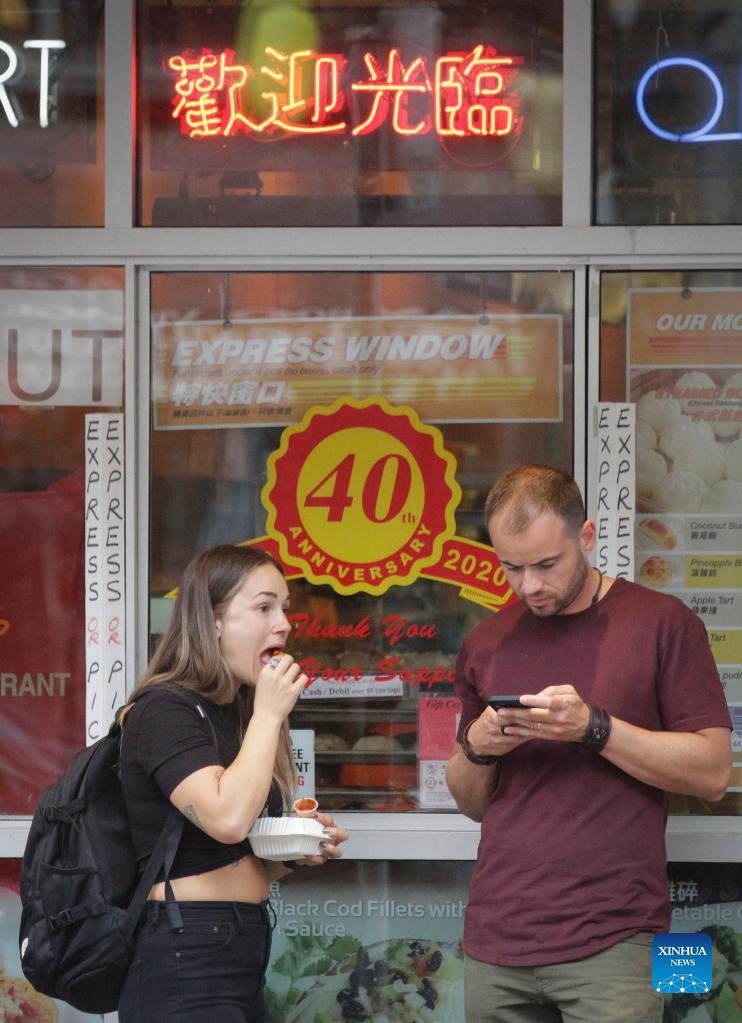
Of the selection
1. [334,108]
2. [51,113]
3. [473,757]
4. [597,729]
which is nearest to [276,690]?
A: [473,757]

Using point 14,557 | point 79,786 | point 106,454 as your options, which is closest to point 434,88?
point 106,454

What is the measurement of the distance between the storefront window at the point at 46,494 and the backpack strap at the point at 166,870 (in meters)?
1.93

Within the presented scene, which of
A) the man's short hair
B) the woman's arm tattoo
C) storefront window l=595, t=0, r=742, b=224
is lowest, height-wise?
the woman's arm tattoo

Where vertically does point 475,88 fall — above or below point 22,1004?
above

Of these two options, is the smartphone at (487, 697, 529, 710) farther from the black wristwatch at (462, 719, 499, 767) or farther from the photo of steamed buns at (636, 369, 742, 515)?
the photo of steamed buns at (636, 369, 742, 515)

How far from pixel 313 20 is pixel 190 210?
0.81 meters

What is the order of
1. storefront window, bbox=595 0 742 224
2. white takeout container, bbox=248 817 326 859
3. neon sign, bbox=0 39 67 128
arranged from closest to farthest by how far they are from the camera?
white takeout container, bbox=248 817 326 859 < storefront window, bbox=595 0 742 224 < neon sign, bbox=0 39 67 128

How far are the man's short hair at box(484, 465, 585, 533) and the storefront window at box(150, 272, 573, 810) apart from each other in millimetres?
1366

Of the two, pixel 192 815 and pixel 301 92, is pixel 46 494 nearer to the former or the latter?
pixel 301 92

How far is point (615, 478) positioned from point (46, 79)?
2483 mm

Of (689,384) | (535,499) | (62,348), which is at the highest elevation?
(62,348)

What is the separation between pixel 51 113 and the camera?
4.89m

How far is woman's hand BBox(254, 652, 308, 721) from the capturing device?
10.1 feet

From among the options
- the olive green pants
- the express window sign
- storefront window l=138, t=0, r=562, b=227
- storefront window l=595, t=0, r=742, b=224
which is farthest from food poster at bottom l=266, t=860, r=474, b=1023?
the express window sign
